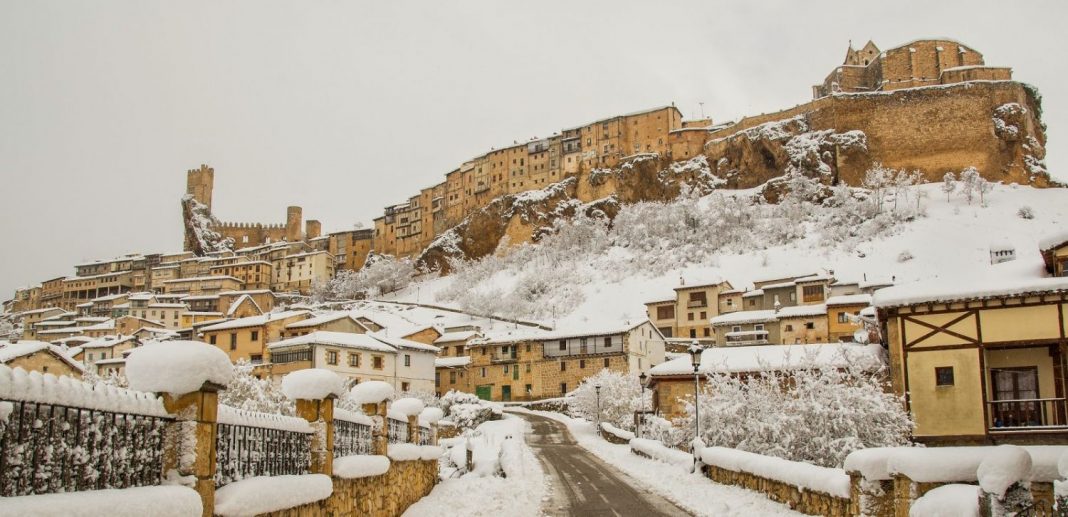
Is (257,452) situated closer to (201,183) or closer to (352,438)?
(352,438)

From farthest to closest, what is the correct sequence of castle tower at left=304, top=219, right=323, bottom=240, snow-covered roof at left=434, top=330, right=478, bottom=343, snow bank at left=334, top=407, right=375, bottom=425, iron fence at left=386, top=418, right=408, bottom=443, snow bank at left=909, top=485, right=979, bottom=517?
1. castle tower at left=304, top=219, right=323, bottom=240
2. snow-covered roof at left=434, top=330, right=478, bottom=343
3. iron fence at left=386, top=418, right=408, bottom=443
4. snow bank at left=334, top=407, right=375, bottom=425
5. snow bank at left=909, top=485, right=979, bottom=517

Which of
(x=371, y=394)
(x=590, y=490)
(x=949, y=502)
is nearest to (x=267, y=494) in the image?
(x=371, y=394)

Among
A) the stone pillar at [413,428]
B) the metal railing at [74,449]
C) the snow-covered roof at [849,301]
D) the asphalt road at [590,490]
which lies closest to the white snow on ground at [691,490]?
the asphalt road at [590,490]

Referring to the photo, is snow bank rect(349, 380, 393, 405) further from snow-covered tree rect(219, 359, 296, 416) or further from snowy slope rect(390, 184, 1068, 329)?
snowy slope rect(390, 184, 1068, 329)

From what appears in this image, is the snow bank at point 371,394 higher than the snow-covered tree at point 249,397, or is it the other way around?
the snow bank at point 371,394

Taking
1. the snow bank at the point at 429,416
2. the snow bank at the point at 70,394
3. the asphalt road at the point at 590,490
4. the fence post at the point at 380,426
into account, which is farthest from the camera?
the snow bank at the point at 429,416

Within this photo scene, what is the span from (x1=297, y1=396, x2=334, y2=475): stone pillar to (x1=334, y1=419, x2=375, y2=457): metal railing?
0.68 metres

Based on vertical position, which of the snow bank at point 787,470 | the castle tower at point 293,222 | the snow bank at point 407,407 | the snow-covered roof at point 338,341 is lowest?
the snow bank at point 787,470

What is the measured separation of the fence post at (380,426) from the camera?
15.0 metres

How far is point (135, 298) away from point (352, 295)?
35.2 meters

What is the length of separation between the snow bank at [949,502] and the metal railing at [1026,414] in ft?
33.5

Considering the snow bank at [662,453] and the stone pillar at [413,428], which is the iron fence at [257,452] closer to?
the stone pillar at [413,428]

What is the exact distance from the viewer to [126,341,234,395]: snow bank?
21.8 ft

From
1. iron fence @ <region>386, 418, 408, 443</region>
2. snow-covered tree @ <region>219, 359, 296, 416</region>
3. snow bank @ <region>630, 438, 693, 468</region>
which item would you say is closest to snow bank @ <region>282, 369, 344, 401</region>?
iron fence @ <region>386, 418, 408, 443</region>
